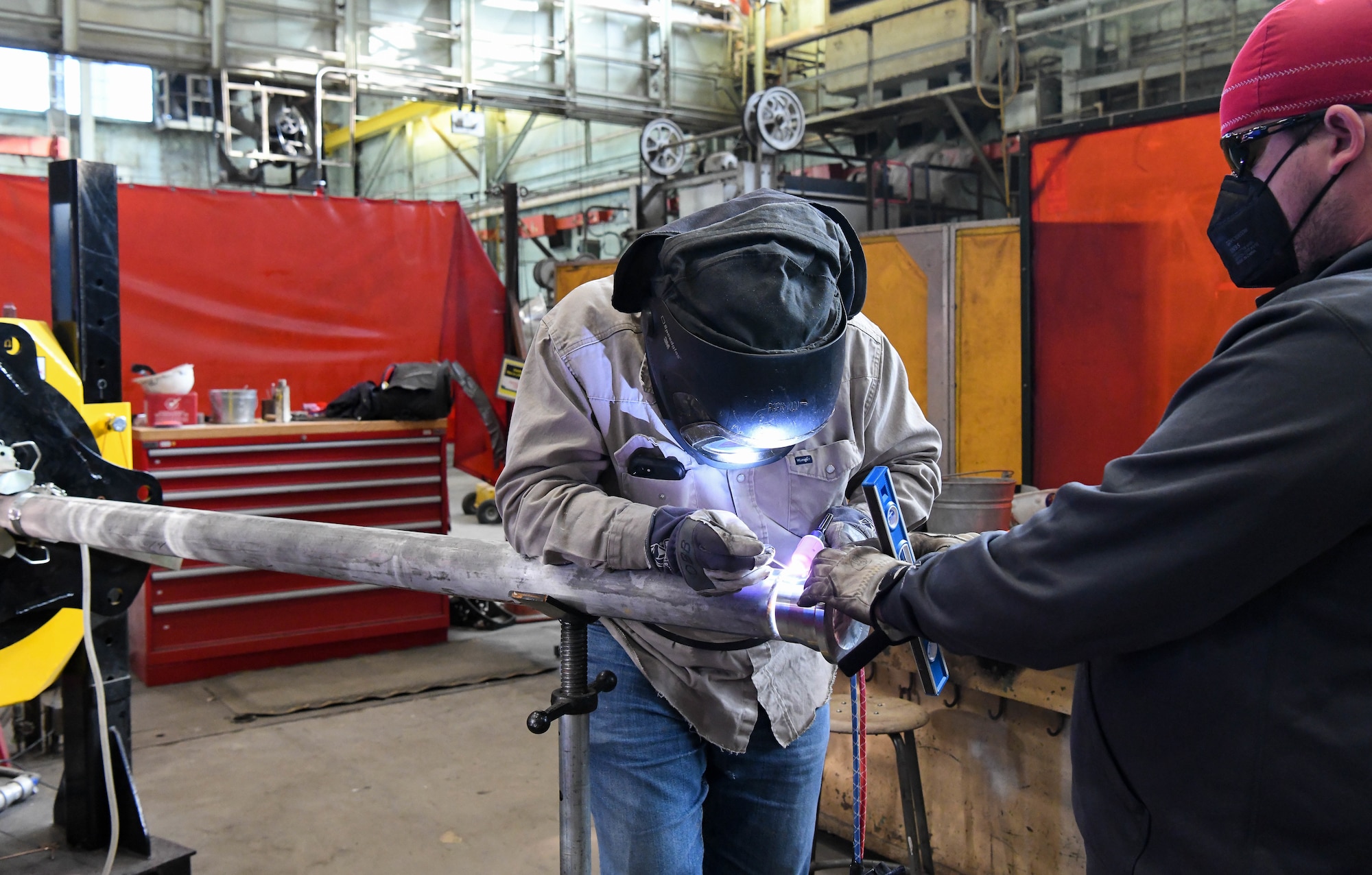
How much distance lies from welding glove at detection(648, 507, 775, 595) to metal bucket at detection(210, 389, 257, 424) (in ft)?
12.8

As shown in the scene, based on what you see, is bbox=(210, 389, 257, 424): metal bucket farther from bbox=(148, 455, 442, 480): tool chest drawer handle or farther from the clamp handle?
the clamp handle

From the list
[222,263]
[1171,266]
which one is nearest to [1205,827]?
[1171,266]

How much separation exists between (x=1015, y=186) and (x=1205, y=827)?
34.5 ft

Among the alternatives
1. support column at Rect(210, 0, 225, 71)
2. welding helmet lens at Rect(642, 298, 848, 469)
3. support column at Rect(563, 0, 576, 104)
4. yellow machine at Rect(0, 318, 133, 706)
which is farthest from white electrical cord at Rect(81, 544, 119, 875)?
support column at Rect(563, 0, 576, 104)

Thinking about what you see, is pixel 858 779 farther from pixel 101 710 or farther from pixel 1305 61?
pixel 101 710

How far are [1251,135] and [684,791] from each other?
111 cm

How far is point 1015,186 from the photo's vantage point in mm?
10656

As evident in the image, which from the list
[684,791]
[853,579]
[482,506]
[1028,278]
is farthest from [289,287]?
[853,579]

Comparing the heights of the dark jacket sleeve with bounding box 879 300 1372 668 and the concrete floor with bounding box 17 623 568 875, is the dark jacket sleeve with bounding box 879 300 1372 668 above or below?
above

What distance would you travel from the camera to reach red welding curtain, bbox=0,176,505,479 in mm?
4965

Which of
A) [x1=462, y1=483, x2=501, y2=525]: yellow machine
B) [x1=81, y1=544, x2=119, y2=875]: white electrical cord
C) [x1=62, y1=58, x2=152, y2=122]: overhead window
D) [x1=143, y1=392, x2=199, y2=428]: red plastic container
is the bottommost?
[x1=462, y1=483, x2=501, y2=525]: yellow machine

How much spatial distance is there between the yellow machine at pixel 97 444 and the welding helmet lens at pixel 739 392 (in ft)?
4.59

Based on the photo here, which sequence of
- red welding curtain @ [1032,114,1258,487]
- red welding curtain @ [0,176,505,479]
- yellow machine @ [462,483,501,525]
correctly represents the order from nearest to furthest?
red welding curtain @ [1032,114,1258,487], red welding curtain @ [0,176,505,479], yellow machine @ [462,483,501,525]

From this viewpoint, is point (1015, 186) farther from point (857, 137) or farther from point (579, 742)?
point (579, 742)
